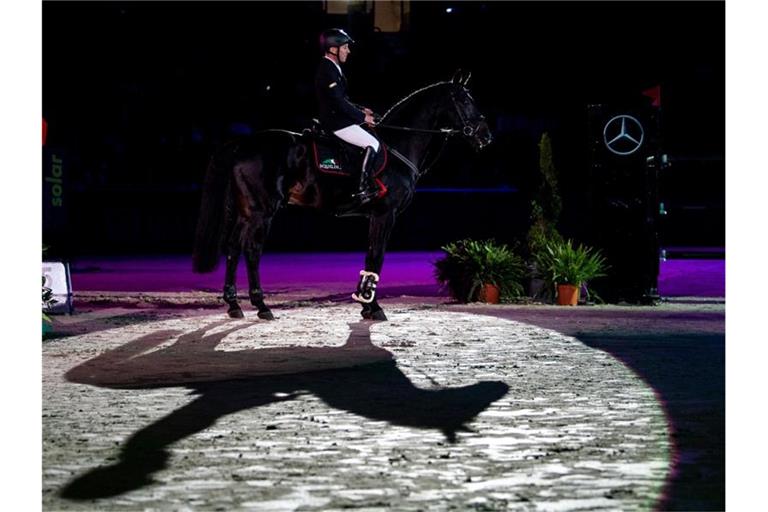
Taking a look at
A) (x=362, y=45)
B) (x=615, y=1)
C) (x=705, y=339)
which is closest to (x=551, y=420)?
(x=705, y=339)

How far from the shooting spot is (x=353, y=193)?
39.9 ft

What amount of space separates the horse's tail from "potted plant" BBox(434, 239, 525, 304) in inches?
126

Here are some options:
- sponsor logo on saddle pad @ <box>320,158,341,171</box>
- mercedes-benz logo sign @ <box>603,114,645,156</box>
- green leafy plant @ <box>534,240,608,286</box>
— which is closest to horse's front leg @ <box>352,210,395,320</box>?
sponsor logo on saddle pad @ <box>320,158,341,171</box>

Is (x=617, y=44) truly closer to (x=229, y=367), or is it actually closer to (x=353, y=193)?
(x=353, y=193)

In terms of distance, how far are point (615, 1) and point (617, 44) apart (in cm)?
95

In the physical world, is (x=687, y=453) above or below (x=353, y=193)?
below

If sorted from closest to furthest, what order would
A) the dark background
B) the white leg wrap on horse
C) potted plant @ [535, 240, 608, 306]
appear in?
the white leg wrap on horse
potted plant @ [535, 240, 608, 306]
the dark background

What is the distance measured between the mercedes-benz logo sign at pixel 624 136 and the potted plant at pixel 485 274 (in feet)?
6.34

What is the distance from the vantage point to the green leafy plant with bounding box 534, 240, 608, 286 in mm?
14148

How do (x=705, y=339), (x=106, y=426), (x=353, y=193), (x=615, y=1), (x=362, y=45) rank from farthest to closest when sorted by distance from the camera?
A: (x=362, y=45) → (x=615, y=1) → (x=353, y=193) → (x=705, y=339) → (x=106, y=426)

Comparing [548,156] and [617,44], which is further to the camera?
[617,44]

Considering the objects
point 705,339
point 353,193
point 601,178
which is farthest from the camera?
point 601,178

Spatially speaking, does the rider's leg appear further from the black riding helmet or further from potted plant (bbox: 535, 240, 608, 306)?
potted plant (bbox: 535, 240, 608, 306)

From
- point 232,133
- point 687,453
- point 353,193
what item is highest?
point 232,133
